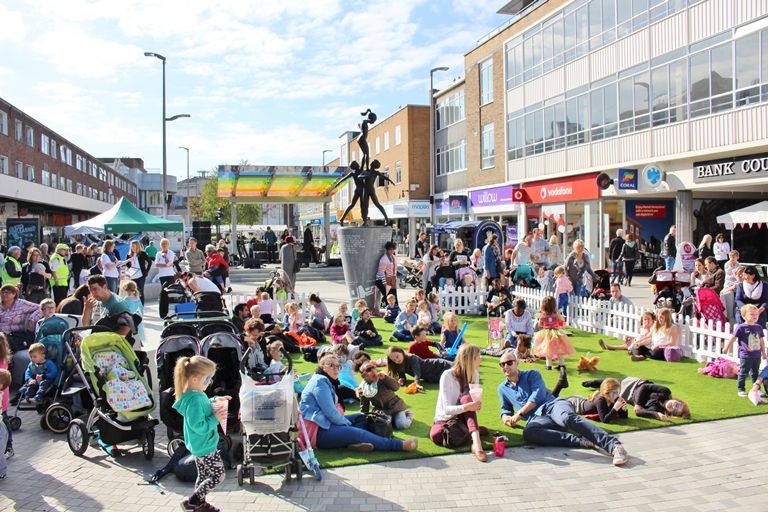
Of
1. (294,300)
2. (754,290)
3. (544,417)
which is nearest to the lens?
(544,417)

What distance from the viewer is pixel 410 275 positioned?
78.5 feet

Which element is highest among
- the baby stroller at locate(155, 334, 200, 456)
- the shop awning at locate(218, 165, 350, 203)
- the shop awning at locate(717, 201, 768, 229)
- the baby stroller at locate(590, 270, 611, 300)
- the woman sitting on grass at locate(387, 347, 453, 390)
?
the shop awning at locate(218, 165, 350, 203)

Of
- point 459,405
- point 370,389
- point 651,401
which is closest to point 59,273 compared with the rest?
point 370,389

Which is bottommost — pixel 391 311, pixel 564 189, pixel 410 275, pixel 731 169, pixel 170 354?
pixel 391 311

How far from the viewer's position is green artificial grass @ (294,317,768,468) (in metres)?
6.80

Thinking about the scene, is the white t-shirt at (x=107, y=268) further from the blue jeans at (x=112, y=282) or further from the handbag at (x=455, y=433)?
the handbag at (x=455, y=433)

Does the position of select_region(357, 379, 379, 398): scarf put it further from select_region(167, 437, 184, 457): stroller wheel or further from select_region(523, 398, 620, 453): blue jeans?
select_region(167, 437, 184, 457): stroller wheel

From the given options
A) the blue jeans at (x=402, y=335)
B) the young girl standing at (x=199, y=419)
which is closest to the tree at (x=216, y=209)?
the blue jeans at (x=402, y=335)

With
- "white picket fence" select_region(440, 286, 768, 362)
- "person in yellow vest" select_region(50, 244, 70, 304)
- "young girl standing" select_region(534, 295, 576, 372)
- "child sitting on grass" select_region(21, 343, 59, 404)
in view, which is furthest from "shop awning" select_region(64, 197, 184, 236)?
"young girl standing" select_region(534, 295, 576, 372)

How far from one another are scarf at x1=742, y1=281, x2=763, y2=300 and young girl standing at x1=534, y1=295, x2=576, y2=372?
9.68ft

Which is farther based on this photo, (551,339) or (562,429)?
(551,339)

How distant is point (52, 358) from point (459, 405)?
5271 millimetres

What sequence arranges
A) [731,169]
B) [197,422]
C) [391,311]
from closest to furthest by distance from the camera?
[197,422] → [391,311] → [731,169]

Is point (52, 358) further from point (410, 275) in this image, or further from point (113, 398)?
point (410, 275)
